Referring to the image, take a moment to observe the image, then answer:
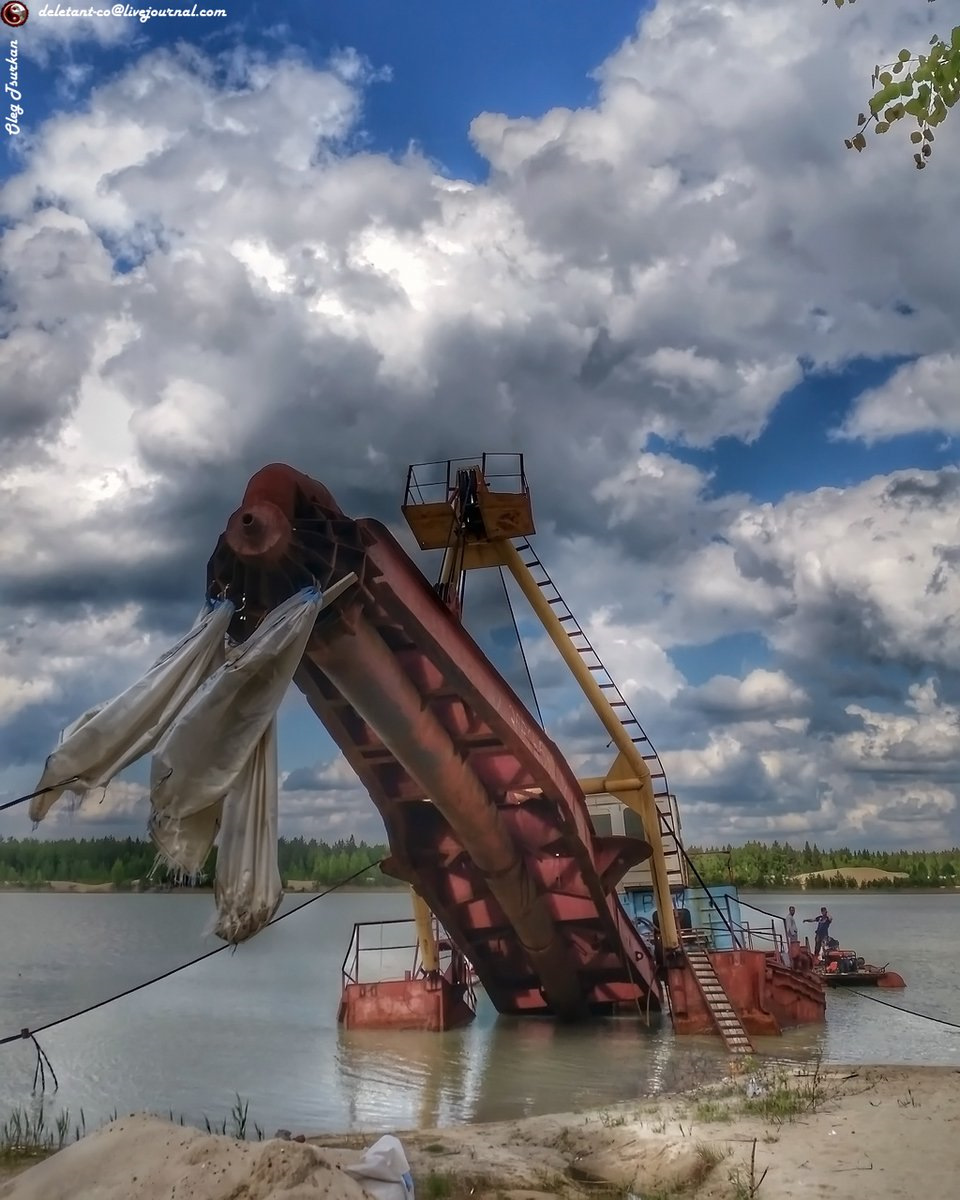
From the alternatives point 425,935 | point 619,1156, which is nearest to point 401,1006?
point 425,935

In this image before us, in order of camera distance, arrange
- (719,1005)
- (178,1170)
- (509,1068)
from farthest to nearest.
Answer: (719,1005), (509,1068), (178,1170)

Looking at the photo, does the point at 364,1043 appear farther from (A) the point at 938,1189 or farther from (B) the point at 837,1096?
(A) the point at 938,1189

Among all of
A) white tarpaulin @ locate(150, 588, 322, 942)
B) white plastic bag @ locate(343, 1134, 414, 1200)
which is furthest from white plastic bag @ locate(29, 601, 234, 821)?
white plastic bag @ locate(343, 1134, 414, 1200)

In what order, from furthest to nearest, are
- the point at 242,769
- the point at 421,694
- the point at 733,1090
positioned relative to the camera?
the point at 421,694, the point at 733,1090, the point at 242,769

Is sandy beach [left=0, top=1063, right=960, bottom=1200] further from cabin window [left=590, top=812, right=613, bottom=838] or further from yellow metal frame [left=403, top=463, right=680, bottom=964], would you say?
cabin window [left=590, top=812, right=613, bottom=838]

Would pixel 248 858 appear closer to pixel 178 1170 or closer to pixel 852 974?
pixel 178 1170

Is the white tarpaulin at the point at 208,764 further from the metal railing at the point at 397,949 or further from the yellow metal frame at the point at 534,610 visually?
the metal railing at the point at 397,949

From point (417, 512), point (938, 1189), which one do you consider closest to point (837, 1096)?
point (938, 1189)

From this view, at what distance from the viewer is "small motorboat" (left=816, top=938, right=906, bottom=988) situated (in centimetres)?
2677

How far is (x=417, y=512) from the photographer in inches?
600

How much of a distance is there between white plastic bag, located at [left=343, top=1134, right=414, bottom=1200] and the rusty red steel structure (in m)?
4.84

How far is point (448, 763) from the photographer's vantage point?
12.5m

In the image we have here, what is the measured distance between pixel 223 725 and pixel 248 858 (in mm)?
1071

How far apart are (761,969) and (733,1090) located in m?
7.42
